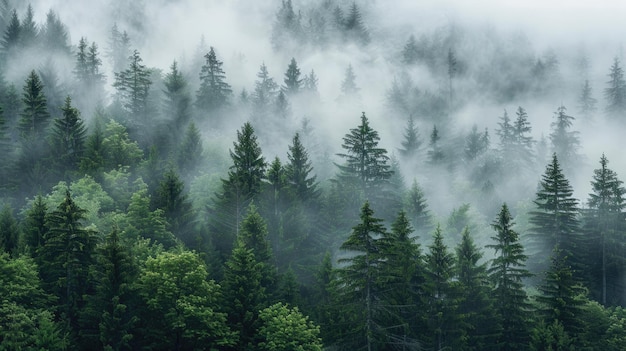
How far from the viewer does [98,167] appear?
79.4 m

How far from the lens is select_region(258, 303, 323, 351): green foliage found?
2008 inches

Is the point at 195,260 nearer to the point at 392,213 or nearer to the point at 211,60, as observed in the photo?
the point at 392,213

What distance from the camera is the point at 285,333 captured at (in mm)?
51281

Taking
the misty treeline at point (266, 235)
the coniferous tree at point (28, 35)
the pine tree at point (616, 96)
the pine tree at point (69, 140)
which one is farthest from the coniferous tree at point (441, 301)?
the pine tree at point (616, 96)

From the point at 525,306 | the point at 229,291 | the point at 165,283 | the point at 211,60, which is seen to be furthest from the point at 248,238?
the point at 211,60

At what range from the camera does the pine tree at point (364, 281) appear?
168 feet

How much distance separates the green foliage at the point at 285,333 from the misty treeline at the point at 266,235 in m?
0.19

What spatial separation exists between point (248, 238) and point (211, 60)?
209 ft

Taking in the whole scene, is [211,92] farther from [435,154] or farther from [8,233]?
[8,233]

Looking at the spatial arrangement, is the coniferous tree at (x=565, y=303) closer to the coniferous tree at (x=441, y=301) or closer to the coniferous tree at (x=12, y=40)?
the coniferous tree at (x=441, y=301)

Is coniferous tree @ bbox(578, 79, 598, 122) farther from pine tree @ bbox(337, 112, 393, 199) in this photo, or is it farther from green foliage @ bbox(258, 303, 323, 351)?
green foliage @ bbox(258, 303, 323, 351)

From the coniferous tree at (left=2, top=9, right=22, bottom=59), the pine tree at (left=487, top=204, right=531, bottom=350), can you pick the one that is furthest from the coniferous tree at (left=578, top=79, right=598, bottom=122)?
the coniferous tree at (left=2, top=9, right=22, bottom=59)

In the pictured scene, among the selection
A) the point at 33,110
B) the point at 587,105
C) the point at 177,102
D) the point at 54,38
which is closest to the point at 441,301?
the point at 33,110

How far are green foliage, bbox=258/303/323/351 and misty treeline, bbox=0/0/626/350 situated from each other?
19cm
